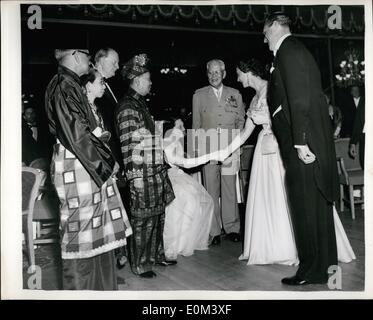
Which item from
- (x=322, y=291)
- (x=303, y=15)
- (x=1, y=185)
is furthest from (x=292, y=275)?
(x=1, y=185)

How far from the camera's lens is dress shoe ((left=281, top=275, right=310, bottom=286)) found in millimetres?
2742

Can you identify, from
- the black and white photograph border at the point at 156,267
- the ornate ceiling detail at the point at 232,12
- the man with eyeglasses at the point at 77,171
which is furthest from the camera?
the ornate ceiling detail at the point at 232,12

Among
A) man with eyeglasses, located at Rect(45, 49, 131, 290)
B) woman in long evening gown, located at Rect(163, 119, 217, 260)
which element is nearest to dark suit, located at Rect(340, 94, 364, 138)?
woman in long evening gown, located at Rect(163, 119, 217, 260)

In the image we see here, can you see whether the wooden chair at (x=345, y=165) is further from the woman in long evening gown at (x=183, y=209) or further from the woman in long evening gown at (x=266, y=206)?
the woman in long evening gown at (x=183, y=209)

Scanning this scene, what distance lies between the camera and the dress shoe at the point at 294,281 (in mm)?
2742

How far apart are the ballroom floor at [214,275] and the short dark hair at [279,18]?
71.6 inches

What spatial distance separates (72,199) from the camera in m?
2.45

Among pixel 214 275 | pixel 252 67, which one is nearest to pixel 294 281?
pixel 214 275

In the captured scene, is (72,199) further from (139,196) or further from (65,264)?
(139,196)

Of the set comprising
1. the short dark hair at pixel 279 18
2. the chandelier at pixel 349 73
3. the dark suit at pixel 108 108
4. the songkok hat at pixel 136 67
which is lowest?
the dark suit at pixel 108 108

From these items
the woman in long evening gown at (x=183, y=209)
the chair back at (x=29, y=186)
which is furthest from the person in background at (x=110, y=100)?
the chair back at (x=29, y=186)

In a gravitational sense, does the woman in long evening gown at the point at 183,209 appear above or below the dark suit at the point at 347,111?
below

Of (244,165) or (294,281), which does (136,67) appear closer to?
(244,165)

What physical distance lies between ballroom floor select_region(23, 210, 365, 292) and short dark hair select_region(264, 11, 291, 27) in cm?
182
